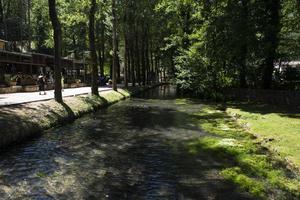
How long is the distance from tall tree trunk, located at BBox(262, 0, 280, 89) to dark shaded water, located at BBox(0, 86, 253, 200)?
17.1 metres

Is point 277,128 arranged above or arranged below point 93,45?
below

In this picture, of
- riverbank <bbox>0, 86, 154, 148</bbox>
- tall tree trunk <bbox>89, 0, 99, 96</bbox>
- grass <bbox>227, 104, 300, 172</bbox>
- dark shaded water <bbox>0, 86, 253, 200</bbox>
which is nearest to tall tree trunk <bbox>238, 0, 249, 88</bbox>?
grass <bbox>227, 104, 300, 172</bbox>

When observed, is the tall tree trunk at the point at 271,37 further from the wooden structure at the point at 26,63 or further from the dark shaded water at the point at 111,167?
the wooden structure at the point at 26,63

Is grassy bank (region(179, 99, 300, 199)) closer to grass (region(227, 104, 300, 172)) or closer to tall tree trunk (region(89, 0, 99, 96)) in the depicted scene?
grass (region(227, 104, 300, 172))

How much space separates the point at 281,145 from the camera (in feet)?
61.8

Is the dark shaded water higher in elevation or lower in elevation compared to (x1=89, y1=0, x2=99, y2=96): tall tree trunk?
lower

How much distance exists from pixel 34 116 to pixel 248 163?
13.8m

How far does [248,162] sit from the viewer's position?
16656mm

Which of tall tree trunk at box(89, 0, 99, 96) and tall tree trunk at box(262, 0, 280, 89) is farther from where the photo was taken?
tall tree trunk at box(89, 0, 99, 96)

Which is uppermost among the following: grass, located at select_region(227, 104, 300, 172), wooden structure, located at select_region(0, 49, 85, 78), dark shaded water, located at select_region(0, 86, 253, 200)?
wooden structure, located at select_region(0, 49, 85, 78)

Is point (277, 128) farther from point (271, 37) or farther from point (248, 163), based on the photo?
point (271, 37)

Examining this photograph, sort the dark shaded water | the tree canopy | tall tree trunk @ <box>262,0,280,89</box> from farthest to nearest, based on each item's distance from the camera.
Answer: the tree canopy, tall tree trunk @ <box>262,0,280,89</box>, the dark shaded water

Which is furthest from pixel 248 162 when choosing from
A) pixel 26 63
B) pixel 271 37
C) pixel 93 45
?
pixel 26 63

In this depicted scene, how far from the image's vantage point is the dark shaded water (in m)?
12.9
